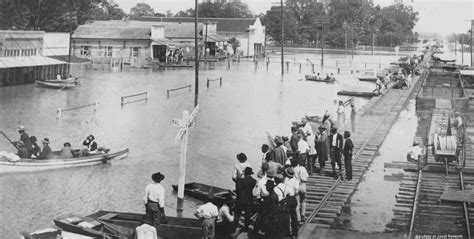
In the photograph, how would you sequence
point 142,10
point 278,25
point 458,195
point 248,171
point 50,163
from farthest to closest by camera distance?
1. point 142,10
2. point 278,25
3. point 50,163
4. point 458,195
5. point 248,171

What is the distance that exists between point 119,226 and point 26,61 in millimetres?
41141

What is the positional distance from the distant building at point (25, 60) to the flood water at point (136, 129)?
1540mm

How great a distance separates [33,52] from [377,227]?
4484cm

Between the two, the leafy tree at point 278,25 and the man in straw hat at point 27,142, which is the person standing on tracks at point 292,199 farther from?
the leafy tree at point 278,25

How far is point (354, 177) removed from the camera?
2066cm

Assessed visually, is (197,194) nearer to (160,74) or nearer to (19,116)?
(19,116)

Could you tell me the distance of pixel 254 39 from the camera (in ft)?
357

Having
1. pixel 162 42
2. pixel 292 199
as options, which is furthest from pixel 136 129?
pixel 162 42

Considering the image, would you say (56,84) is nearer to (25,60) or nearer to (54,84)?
(54,84)

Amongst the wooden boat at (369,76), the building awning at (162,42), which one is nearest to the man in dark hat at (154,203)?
the wooden boat at (369,76)

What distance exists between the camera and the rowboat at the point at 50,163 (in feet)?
69.8

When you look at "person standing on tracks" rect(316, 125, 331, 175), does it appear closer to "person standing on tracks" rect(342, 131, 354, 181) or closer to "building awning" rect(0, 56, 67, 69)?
"person standing on tracks" rect(342, 131, 354, 181)

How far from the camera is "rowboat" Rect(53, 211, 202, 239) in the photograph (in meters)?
13.2

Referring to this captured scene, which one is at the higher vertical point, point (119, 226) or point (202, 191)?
point (119, 226)
